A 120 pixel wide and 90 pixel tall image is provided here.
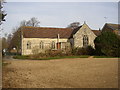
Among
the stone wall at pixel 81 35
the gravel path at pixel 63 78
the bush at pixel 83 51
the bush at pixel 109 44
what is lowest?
the gravel path at pixel 63 78

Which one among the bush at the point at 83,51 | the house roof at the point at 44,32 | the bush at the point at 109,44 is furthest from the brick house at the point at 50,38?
the bush at the point at 109,44

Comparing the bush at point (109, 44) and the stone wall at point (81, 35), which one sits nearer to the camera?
the bush at point (109, 44)

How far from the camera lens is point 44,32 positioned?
42812 millimetres

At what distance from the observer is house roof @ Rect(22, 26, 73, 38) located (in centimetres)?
4131

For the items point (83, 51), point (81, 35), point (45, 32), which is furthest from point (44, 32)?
point (83, 51)

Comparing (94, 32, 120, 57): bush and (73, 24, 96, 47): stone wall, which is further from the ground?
(73, 24, 96, 47): stone wall

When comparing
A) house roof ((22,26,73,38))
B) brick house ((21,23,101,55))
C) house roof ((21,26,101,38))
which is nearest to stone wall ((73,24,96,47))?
brick house ((21,23,101,55))

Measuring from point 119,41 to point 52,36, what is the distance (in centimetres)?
2001

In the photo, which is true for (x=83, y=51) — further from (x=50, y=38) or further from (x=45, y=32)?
(x=45, y=32)

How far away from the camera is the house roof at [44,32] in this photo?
41312 mm

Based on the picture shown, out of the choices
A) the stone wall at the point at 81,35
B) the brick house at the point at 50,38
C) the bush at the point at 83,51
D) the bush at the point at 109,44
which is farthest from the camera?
the stone wall at the point at 81,35

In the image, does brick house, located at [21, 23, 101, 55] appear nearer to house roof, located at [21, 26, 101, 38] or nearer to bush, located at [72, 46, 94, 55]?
house roof, located at [21, 26, 101, 38]

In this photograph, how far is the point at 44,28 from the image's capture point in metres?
44.2

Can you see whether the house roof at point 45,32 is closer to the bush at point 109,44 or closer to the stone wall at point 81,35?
the stone wall at point 81,35
